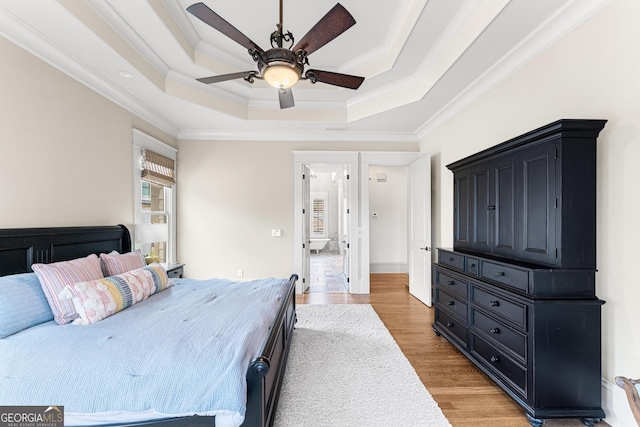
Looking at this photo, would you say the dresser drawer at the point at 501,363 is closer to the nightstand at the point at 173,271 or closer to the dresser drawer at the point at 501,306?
the dresser drawer at the point at 501,306

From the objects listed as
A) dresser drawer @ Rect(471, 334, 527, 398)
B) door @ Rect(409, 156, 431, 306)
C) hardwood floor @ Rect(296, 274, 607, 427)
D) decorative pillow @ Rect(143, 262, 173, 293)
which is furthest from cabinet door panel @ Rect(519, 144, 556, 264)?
decorative pillow @ Rect(143, 262, 173, 293)

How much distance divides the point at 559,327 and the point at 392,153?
364 cm

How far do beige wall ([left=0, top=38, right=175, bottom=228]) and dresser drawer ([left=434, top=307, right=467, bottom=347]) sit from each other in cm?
385

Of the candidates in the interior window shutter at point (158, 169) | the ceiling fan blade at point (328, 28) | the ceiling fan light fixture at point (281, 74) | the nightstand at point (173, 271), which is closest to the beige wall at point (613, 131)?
the ceiling fan blade at point (328, 28)

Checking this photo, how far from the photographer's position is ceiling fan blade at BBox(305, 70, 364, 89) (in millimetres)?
2166

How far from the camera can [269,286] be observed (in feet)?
9.02

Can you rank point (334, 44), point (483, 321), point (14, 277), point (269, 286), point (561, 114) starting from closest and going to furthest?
point (14, 277)
point (561, 114)
point (483, 321)
point (269, 286)
point (334, 44)

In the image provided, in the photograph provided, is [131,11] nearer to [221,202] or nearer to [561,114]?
[221,202]

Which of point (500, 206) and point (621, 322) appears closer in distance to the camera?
point (621, 322)

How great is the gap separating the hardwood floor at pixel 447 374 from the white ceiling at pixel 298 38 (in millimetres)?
2775

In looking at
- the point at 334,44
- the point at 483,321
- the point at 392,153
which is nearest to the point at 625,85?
the point at 483,321

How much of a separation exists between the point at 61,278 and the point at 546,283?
332 cm

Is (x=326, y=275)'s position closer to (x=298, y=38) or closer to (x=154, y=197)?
Answer: (x=154, y=197)

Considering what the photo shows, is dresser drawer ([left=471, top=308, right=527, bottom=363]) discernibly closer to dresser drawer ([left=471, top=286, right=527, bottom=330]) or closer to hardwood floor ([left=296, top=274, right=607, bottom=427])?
dresser drawer ([left=471, top=286, right=527, bottom=330])
